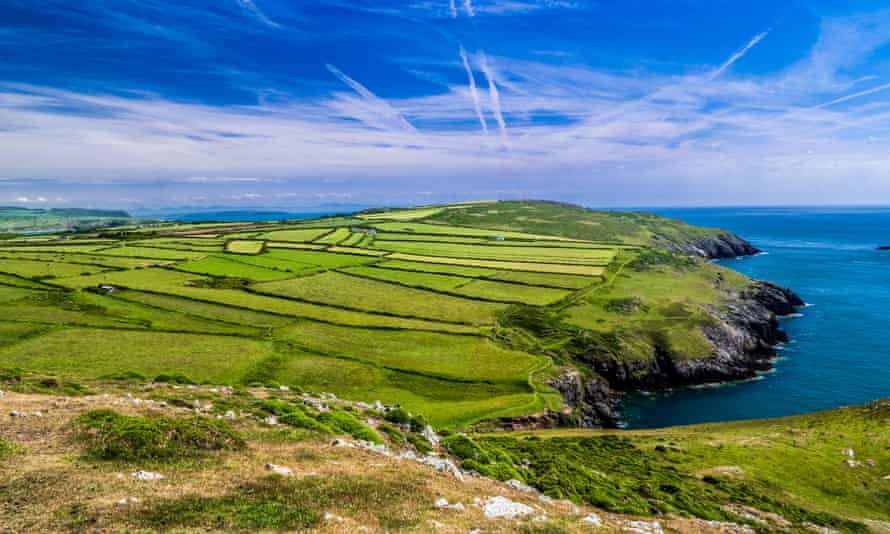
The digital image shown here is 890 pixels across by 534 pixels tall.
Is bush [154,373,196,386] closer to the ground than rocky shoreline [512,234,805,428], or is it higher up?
higher up

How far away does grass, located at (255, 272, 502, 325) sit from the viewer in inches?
3438

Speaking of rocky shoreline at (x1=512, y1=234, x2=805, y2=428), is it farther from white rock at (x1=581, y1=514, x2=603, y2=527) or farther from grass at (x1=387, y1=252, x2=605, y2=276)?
grass at (x1=387, y1=252, x2=605, y2=276)

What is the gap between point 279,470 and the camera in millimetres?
19797

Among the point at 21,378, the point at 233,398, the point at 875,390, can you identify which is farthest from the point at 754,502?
the point at 875,390

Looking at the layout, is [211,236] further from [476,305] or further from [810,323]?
[810,323]

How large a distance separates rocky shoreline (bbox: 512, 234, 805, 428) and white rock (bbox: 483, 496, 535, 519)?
1268 inches

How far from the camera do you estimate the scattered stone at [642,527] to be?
21208 mm

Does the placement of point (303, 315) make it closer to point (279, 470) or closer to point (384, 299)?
point (384, 299)

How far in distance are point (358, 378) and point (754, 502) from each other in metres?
43.7

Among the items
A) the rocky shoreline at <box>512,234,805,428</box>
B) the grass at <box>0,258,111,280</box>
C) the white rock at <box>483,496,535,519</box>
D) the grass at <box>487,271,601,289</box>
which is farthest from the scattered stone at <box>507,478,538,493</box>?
the grass at <box>0,258,111,280</box>

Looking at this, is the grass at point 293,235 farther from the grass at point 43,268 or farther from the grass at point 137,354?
the grass at point 137,354

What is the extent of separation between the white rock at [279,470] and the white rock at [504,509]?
9013 mm

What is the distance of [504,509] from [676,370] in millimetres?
71330

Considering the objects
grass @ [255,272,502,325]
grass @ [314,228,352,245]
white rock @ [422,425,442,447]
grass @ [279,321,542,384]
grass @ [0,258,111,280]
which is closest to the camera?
white rock @ [422,425,442,447]
